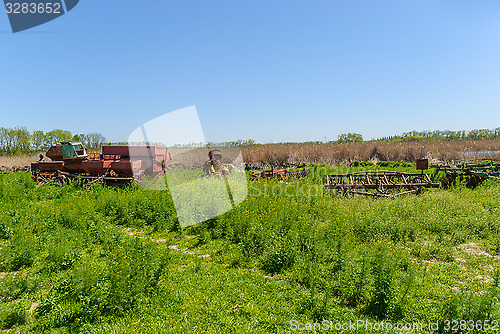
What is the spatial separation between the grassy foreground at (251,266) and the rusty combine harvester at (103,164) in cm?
574

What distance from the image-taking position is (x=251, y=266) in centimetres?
702

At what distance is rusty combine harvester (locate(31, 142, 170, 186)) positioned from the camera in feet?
58.6

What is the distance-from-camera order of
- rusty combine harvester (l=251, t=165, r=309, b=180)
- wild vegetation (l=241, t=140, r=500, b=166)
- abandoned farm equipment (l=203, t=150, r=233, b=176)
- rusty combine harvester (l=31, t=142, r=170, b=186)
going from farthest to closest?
1. wild vegetation (l=241, t=140, r=500, b=166)
2. rusty combine harvester (l=251, t=165, r=309, b=180)
3. abandoned farm equipment (l=203, t=150, r=233, b=176)
4. rusty combine harvester (l=31, t=142, r=170, b=186)

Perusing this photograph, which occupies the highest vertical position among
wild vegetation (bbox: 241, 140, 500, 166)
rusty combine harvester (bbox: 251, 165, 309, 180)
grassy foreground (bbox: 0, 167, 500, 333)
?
wild vegetation (bbox: 241, 140, 500, 166)

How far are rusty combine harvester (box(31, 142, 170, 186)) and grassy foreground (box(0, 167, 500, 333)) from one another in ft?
18.8

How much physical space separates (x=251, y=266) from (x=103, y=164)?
598 inches

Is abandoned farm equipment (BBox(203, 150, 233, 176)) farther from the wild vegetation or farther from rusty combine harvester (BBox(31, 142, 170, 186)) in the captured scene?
the wild vegetation

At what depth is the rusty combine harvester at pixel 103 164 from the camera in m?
17.9

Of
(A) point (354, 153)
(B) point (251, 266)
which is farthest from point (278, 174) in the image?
(A) point (354, 153)

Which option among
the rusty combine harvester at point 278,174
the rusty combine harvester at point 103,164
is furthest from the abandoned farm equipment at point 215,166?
the rusty combine harvester at point 103,164

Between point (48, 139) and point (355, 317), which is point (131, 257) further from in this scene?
point (48, 139)

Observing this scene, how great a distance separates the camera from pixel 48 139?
47.0 metres

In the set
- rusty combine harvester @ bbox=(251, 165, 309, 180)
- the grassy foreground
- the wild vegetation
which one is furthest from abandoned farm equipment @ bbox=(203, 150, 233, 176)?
the wild vegetation

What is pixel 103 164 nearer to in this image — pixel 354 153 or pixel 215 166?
pixel 215 166
